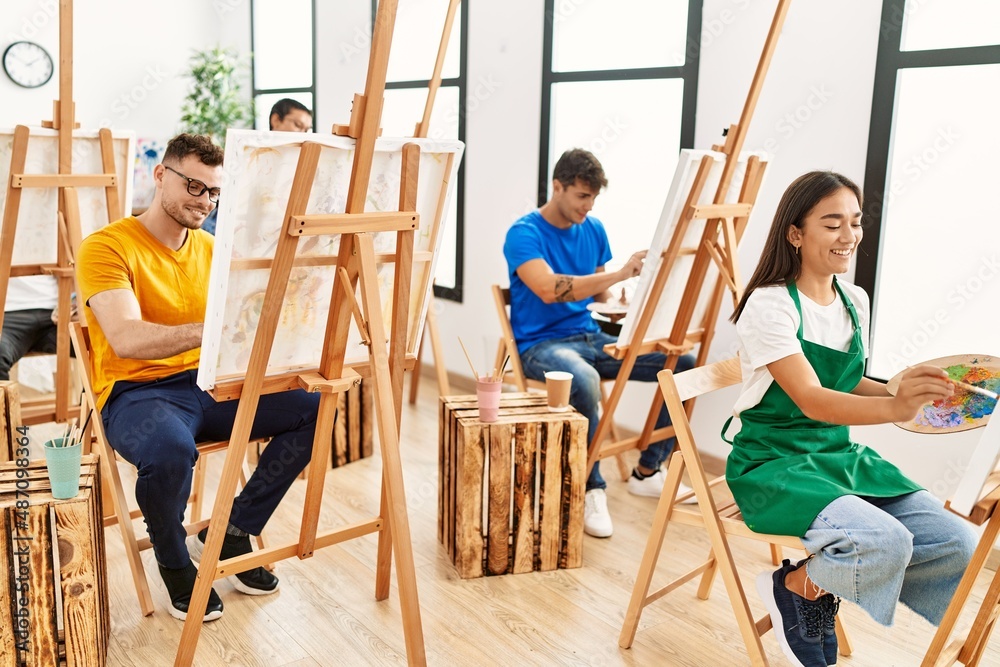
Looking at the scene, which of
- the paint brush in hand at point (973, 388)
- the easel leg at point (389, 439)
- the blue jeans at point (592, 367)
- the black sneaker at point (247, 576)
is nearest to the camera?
the paint brush in hand at point (973, 388)

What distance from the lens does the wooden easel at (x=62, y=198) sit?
8.56 ft

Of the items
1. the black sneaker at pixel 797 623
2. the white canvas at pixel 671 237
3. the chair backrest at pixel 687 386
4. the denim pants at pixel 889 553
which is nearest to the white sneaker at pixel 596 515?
the white canvas at pixel 671 237

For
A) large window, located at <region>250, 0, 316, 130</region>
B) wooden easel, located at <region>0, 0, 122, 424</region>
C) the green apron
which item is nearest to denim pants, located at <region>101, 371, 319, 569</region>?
wooden easel, located at <region>0, 0, 122, 424</region>

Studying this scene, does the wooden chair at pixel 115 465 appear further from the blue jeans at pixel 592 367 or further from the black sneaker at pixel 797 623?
the black sneaker at pixel 797 623

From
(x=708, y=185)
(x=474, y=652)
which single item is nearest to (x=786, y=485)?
(x=474, y=652)

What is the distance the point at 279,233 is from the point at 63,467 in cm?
67

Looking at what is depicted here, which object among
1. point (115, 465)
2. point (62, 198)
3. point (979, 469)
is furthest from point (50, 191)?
point (979, 469)

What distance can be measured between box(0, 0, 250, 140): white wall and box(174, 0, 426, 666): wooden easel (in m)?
4.23

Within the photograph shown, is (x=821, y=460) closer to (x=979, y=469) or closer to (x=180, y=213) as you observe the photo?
(x=979, y=469)

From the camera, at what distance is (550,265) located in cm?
337

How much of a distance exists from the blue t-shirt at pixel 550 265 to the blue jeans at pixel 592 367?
46mm

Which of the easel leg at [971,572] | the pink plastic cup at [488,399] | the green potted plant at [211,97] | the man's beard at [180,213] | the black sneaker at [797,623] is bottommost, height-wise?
the black sneaker at [797,623]

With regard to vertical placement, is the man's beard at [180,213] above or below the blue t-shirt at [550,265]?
above

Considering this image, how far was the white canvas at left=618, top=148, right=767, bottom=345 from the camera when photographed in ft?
8.44
